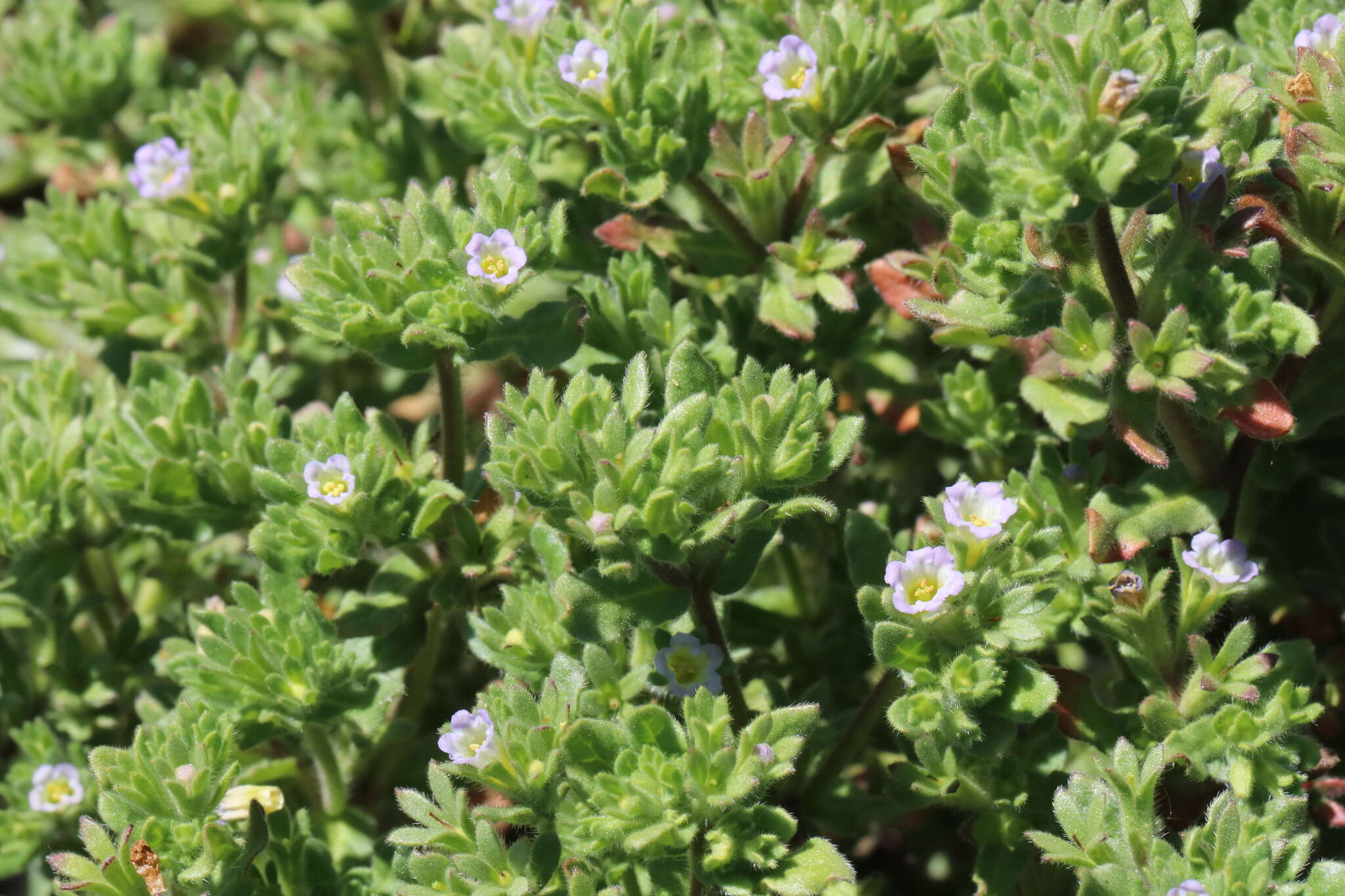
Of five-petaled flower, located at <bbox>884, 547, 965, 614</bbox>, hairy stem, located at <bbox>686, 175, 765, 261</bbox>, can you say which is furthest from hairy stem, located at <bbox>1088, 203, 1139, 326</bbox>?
hairy stem, located at <bbox>686, 175, 765, 261</bbox>

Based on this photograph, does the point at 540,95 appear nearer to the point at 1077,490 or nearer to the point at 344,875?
the point at 1077,490

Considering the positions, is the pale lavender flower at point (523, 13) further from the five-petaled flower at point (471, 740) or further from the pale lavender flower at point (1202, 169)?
the five-petaled flower at point (471, 740)

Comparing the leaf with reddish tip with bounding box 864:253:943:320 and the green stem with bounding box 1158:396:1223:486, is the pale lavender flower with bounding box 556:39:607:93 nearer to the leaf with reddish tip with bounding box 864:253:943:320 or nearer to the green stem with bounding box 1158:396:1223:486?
the leaf with reddish tip with bounding box 864:253:943:320

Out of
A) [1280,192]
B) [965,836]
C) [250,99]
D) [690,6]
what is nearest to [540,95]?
[690,6]

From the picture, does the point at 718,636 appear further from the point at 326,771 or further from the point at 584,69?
the point at 584,69

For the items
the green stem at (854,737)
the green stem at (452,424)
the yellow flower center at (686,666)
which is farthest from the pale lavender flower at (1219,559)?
the green stem at (452,424)

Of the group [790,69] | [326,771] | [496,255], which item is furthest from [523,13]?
[326,771]
